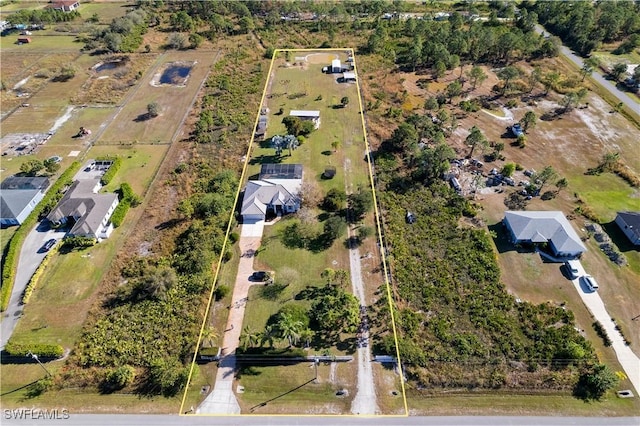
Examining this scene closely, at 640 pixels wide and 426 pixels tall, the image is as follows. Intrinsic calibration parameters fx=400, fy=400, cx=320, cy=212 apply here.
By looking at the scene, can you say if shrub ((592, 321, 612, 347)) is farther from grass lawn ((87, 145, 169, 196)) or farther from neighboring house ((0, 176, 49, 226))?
neighboring house ((0, 176, 49, 226))

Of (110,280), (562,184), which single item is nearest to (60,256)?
(110,280)

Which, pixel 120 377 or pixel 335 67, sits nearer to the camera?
pixel 120 377

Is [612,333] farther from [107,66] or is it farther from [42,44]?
[42,44]

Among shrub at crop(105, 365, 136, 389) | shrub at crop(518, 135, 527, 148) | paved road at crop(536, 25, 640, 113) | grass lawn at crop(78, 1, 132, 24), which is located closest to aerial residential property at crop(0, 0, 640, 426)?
shrub at crop(105, 365, 136, 389)

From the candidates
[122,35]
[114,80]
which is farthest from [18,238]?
[122,35]

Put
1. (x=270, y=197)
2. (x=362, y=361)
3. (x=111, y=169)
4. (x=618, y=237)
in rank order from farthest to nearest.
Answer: (x=111, y=169)
(x=270, y=197)
(x=618, y=237)
(x=362, y=361)

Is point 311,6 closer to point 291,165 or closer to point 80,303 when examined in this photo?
point 291,165
